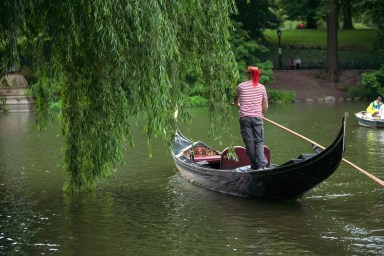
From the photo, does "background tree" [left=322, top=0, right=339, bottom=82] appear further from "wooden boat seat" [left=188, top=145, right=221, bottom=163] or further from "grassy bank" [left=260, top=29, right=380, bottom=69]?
"wooden boat seat" [left=188, top=145, right=221, bottom=163]

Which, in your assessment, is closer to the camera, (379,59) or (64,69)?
(64,69)

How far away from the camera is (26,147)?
71.7ft

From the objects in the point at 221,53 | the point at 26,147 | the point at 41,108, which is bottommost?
the point at 26,147

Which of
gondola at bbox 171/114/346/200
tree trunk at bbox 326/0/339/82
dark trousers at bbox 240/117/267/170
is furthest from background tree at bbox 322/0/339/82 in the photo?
dark trousers at bbox 240/117/267/170

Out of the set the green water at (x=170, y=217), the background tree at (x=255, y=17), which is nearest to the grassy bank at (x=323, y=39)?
the background tree at (x=255, y=17)

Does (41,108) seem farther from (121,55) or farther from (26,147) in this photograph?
(26,147)

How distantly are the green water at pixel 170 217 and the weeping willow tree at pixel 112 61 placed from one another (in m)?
0.85

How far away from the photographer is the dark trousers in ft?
42.4

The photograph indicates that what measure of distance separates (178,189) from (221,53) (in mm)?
3661

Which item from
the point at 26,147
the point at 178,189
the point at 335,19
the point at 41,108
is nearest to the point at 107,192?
the point at 178,189

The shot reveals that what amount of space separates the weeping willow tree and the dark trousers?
1.44ft

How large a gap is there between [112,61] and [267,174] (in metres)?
3.21

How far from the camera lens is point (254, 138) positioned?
13062mm

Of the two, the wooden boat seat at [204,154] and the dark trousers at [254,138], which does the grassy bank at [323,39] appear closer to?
the wooden boat seat at [204,154]
